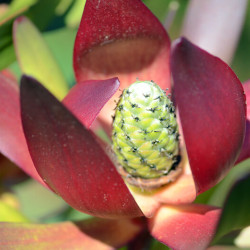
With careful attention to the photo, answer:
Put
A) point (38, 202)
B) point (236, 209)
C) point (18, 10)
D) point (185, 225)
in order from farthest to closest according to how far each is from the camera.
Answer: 1. point (38, 202)
2. point (18, 10)
3. point (185, 225)
4. point (236, 209)

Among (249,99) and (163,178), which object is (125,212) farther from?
(249,99)

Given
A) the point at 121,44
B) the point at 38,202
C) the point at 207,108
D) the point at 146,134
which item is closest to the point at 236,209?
the point at 207,108

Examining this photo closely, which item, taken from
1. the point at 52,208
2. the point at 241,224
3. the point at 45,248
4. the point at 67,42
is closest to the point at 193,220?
the point at 241,224

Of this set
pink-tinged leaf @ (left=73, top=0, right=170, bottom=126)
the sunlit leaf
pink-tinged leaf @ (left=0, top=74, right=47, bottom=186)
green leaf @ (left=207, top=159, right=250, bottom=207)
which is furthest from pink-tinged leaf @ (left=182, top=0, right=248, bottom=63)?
the sunlit leaf

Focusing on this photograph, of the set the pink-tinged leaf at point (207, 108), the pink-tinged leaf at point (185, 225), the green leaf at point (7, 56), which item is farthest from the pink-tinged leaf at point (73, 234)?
the green leaf at point (7, 56)

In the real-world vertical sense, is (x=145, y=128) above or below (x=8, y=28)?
below

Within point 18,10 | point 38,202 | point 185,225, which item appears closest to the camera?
point 185,225

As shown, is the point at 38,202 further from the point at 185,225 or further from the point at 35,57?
the point at 185,225
